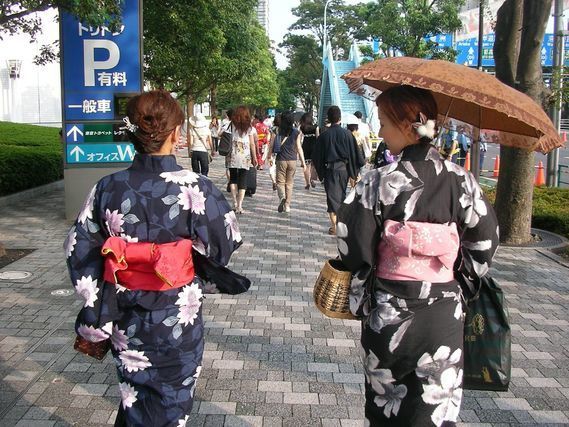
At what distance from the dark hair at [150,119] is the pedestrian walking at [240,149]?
24.2 ft

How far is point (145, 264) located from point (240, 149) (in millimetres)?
7576

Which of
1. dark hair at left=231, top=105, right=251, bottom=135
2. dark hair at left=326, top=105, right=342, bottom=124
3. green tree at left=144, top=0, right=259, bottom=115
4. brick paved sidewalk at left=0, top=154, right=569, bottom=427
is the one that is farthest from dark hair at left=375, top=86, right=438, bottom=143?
green tree at left=144, top=0, right=259, bottom=115

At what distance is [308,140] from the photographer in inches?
528

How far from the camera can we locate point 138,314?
229 centimetres

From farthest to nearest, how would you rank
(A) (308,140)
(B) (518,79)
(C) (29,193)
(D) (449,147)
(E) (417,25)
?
(E) (417,25) → (A) (308,140) → (C) (29,193) → (B) (518,79) → (D) (449,147)

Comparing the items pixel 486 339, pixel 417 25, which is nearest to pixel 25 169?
pixel 486 339

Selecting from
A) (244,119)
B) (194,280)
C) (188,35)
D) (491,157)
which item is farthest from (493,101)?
(491,157)

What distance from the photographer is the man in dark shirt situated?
7992mm

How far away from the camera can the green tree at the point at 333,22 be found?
5241 centimetres

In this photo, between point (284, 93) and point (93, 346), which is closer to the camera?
point (93, 346)

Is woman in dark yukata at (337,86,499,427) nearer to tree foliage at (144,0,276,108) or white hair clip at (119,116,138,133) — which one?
white hair clip at (119,116,138,133)

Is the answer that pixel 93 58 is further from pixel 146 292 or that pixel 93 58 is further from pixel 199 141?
pixel 146 292

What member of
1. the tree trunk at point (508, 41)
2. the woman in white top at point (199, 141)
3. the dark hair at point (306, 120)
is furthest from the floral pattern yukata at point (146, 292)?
the dark hair at point (306, 120)

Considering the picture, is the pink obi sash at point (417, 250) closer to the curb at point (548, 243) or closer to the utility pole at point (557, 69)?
the curb at point (548, 243)
